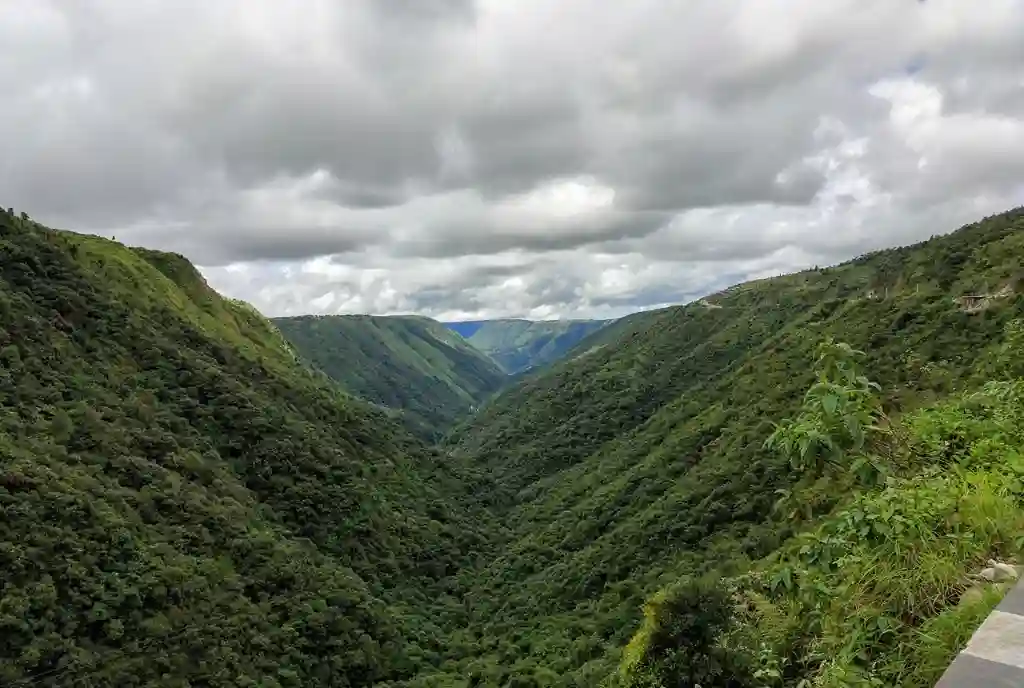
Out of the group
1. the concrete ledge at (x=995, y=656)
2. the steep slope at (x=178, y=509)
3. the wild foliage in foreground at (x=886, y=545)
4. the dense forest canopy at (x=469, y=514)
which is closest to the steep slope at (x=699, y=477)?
the dense forest canopy at (x=469, y=514)

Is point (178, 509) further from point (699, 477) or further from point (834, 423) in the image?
point (834, 423)

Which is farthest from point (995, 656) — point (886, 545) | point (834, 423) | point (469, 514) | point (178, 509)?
point (469, 514)

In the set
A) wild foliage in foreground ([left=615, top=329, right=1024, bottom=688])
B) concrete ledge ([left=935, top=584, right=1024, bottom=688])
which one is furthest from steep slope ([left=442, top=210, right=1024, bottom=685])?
concrete ledge ([left=935, top=584, right=1024, bottom=688])

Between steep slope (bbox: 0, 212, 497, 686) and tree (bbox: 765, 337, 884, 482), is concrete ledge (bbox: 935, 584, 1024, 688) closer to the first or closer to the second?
tree (bbox: 765, 337, 884, 482)

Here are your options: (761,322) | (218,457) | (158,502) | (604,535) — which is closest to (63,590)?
(158,502)

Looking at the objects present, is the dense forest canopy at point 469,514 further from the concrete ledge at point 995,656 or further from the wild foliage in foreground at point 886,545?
the concrete ledge at point 995,656

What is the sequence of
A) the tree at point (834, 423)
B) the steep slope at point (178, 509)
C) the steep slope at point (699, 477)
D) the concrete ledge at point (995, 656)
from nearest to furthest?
the concrete ledge at point (995, 656) → the tree at point (834, 423) → the steep slope at point (699, 477) → the steep slope at point (178, 509)

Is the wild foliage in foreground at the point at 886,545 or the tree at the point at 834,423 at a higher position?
the tree at the point at 834,423

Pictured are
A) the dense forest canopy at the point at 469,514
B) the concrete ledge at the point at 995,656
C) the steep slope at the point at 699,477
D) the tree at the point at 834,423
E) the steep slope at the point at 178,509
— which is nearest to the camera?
the concrete ledge at the point at 995,656
